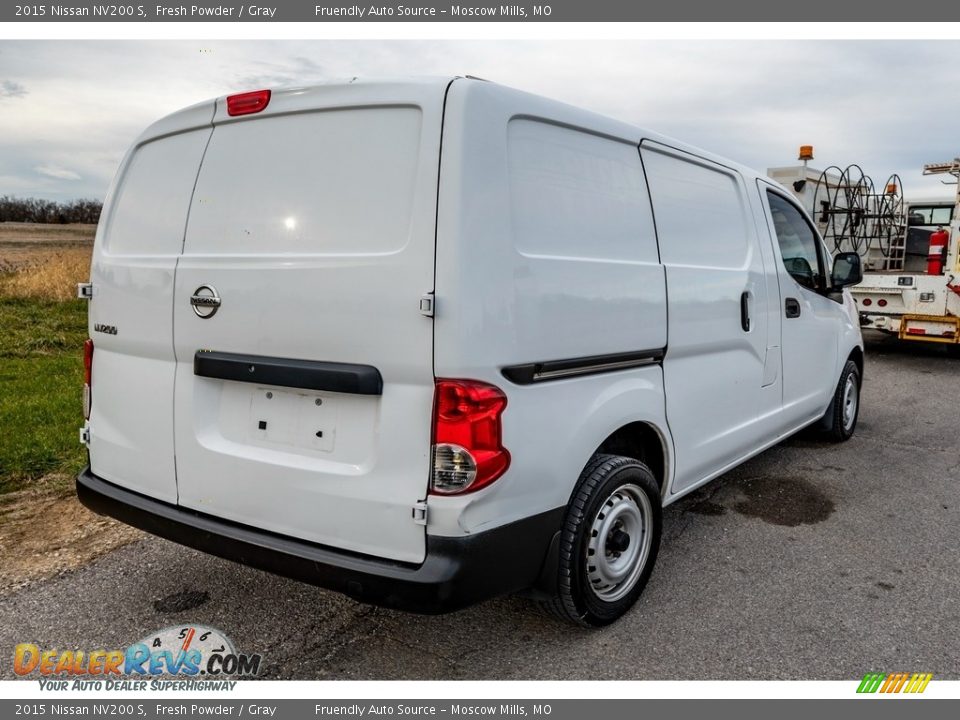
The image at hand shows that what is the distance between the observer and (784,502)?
14.6ft

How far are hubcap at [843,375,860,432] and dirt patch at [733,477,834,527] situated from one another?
1.09 m

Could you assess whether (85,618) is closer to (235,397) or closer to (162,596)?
(162,596)

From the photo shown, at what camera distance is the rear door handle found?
436cm

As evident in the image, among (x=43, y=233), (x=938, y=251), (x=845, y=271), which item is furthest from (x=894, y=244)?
(x=43, y=233)

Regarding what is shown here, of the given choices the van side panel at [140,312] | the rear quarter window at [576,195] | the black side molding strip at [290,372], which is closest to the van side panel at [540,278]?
the rear quarter window at [576,195]

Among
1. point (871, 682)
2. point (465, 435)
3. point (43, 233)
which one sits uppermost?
point (43, 233)

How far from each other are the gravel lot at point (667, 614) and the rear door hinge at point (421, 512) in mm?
721

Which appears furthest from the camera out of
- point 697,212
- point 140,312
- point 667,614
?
point 697,212

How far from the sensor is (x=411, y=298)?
226 centimetres

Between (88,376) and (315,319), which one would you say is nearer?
(315,319)

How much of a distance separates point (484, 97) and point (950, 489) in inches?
165

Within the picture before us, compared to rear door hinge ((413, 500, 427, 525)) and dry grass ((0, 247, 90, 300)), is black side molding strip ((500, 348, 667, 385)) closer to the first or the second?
rear door hinge ((413, 500, 427, 525))

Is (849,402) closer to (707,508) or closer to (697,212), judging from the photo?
(707,508)

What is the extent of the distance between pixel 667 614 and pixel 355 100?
238 centimetres
